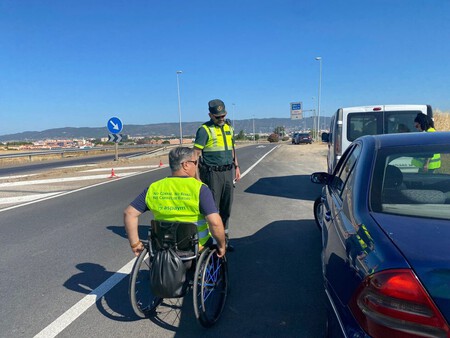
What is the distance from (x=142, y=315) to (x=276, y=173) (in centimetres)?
1163

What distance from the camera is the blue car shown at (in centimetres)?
152

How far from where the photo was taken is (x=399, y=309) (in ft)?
5.07

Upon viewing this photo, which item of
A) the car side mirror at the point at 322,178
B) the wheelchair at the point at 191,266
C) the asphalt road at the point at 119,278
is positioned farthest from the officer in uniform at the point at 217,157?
the wheelchair at the point at 191,266

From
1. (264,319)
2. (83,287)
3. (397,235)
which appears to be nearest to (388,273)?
(397,235)

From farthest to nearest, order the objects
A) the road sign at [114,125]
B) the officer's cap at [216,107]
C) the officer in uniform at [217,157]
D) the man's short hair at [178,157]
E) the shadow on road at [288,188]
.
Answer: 1. the road sign at [114,125]
2. the shadow on road at [288,188]
3. the officer in uniform at [217,157]
4. the officer's cap at [216,107]
5. the man's short hair at [178,157]

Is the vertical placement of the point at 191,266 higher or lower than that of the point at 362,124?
lower

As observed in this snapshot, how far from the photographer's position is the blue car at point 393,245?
1517 millimetres

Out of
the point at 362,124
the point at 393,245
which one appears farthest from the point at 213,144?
the point at 362,124

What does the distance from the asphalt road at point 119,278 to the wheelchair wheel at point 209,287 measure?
0.37 ft

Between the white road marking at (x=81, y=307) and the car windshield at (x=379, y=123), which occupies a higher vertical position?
the car windshield at (x=379, y=123)

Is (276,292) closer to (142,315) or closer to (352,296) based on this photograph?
(142,315)

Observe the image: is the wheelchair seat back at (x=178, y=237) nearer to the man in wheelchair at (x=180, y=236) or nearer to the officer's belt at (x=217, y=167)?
the man in wheelchair at (x=180, y=236)

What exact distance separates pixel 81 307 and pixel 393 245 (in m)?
2.98

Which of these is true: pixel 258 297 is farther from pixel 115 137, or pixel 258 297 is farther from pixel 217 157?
pixel 115 137
